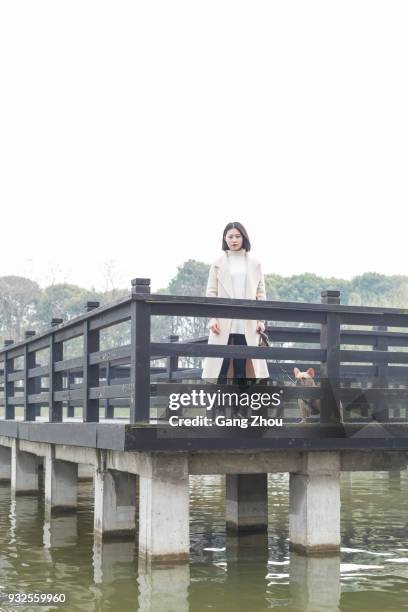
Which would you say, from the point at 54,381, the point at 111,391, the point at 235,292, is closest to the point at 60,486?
the point at 54,381

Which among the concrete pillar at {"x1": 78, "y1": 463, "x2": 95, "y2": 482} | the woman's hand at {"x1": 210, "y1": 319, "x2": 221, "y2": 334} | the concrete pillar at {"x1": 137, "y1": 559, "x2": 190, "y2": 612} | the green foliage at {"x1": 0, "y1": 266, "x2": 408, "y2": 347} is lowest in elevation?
Result: the concrete pillar at {"x1": 137, "y1": 559, "x2": 190, "y2": 612}

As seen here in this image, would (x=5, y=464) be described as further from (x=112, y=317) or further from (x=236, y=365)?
(x=236, y=365)

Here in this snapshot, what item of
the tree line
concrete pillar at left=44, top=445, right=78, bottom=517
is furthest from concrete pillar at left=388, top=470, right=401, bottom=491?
the tree line

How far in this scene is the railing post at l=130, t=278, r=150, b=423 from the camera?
8.84 m

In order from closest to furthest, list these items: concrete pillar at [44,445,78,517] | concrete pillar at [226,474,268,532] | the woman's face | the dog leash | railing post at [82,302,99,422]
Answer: the woman's face → the dog leash → railing post at [82,302,99,422] → concrete pillar at [226,474,268,532] → concrete pillar at [44,445,78,517]

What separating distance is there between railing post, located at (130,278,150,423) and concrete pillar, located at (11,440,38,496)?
7.62m

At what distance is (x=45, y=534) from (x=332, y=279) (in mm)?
92697

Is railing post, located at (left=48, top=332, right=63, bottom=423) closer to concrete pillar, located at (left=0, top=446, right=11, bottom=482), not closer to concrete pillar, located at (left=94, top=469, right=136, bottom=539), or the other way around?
concrete pillar, located at (left=94, top=469, right=136, bottom=539)

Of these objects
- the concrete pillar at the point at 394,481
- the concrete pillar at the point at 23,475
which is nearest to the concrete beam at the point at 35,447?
the concrete pillar at the point at 23,475

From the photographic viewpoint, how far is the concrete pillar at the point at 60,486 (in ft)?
43.8

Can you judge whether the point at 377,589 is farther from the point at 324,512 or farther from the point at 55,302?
the point at 55,302

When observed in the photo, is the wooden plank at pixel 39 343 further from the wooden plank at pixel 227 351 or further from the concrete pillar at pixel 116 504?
the wooden plank at pixel 227 351

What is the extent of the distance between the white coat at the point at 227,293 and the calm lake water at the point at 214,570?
192 cm

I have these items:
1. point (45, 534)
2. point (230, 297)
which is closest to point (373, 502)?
point (45, 534)
